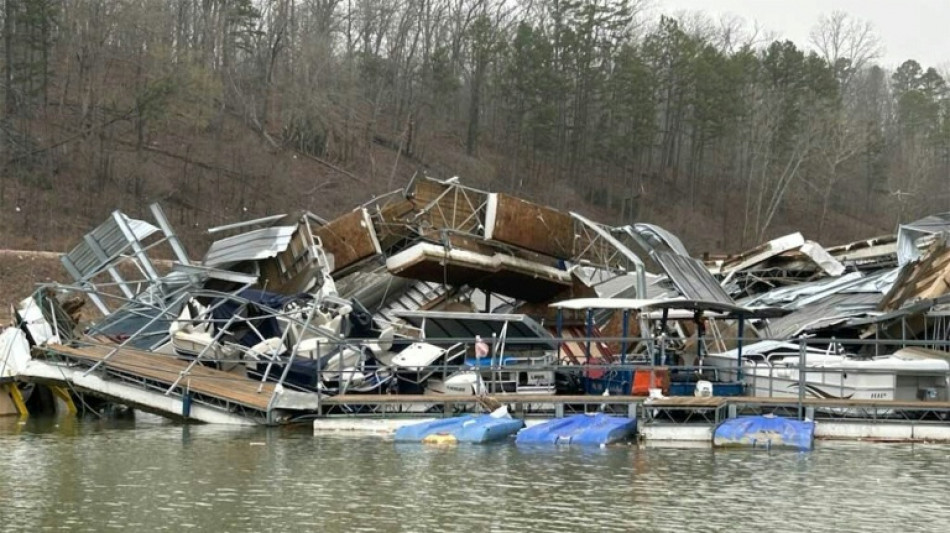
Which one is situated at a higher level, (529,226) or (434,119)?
(434,119)

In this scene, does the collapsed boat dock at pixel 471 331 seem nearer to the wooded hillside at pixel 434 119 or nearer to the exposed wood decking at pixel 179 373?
the exposed wood decking at pixel 179 373

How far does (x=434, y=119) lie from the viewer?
8025 cm

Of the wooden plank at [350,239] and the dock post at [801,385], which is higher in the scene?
the wooden plank at [350,239]

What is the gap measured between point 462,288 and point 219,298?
747 centimetres

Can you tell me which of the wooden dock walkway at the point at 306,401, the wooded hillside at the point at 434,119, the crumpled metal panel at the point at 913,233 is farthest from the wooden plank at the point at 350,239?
the wooded hillside at the point at 434,119

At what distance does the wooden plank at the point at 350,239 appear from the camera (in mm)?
31266

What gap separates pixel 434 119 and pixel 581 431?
58.4 metres

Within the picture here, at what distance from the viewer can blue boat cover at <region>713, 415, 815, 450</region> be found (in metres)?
22.6

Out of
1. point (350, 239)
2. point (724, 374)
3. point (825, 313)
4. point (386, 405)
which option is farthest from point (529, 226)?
point (386, 405)

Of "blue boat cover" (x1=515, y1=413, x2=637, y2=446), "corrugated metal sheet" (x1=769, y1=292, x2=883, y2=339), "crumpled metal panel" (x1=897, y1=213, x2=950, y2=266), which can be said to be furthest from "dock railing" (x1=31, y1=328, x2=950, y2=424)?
"crumpled metal panel" (x1=897, y1=213, x2=950, y2=266)

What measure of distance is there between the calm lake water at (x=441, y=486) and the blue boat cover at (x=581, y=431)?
0.63 meters

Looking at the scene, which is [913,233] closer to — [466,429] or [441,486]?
[466,429]

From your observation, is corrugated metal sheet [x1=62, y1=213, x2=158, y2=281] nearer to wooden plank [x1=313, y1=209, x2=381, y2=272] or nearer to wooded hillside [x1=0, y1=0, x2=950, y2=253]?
wooden plank [x1=313, y1=209, x2=381, y2=272]

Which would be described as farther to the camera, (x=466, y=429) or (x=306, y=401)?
(x=306, y=401)
